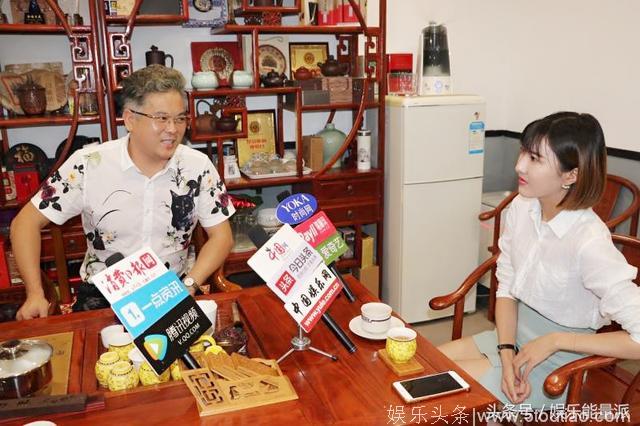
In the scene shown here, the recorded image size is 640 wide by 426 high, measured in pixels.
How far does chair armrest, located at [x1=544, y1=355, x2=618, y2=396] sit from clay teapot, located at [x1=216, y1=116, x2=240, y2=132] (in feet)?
6.59

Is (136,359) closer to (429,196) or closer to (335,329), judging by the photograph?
(335,329)

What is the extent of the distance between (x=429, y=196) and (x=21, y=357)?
2.35m

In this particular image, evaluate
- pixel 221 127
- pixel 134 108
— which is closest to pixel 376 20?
pixel 221 127

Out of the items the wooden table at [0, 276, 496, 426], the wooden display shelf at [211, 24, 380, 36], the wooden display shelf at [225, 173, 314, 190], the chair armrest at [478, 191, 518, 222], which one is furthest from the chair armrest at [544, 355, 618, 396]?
the wooden display shelf at [211, 24, 380, 36]

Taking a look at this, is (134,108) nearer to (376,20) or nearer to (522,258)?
(522,258)

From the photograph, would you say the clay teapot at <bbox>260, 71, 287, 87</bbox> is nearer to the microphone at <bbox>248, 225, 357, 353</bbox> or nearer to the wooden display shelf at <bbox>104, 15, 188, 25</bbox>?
the wooden display shelf at <bbox>104, 15, 188, 25</bbox>

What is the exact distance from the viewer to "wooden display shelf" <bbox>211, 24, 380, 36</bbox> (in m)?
2.77

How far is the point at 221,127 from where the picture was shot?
2.88m

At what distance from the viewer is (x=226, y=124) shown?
288 centimetres

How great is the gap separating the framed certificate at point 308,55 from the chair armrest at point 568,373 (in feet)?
7.38

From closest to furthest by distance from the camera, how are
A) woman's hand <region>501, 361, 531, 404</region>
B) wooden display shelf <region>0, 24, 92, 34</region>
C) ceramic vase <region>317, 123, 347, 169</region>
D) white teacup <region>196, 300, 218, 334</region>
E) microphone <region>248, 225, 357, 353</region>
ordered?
microphone <region>248, 225, 357, 353</region> → white teacup <region>196, 300, 218, 334</region> → woman's hand <region>501, 361, 531, 404</region> → wooden display shelf <region>0, 24, 92, 34</region> → ceramic vase <region>317, 123, 347, 169</region>

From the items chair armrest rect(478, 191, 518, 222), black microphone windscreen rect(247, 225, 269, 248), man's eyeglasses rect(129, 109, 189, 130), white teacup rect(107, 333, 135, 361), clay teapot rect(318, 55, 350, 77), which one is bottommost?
chair armrest rect(478, 191, 518, 222)

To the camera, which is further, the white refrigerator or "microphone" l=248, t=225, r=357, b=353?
the white refrigerator

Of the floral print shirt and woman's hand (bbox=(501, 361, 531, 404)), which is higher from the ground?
the floral print shirt
